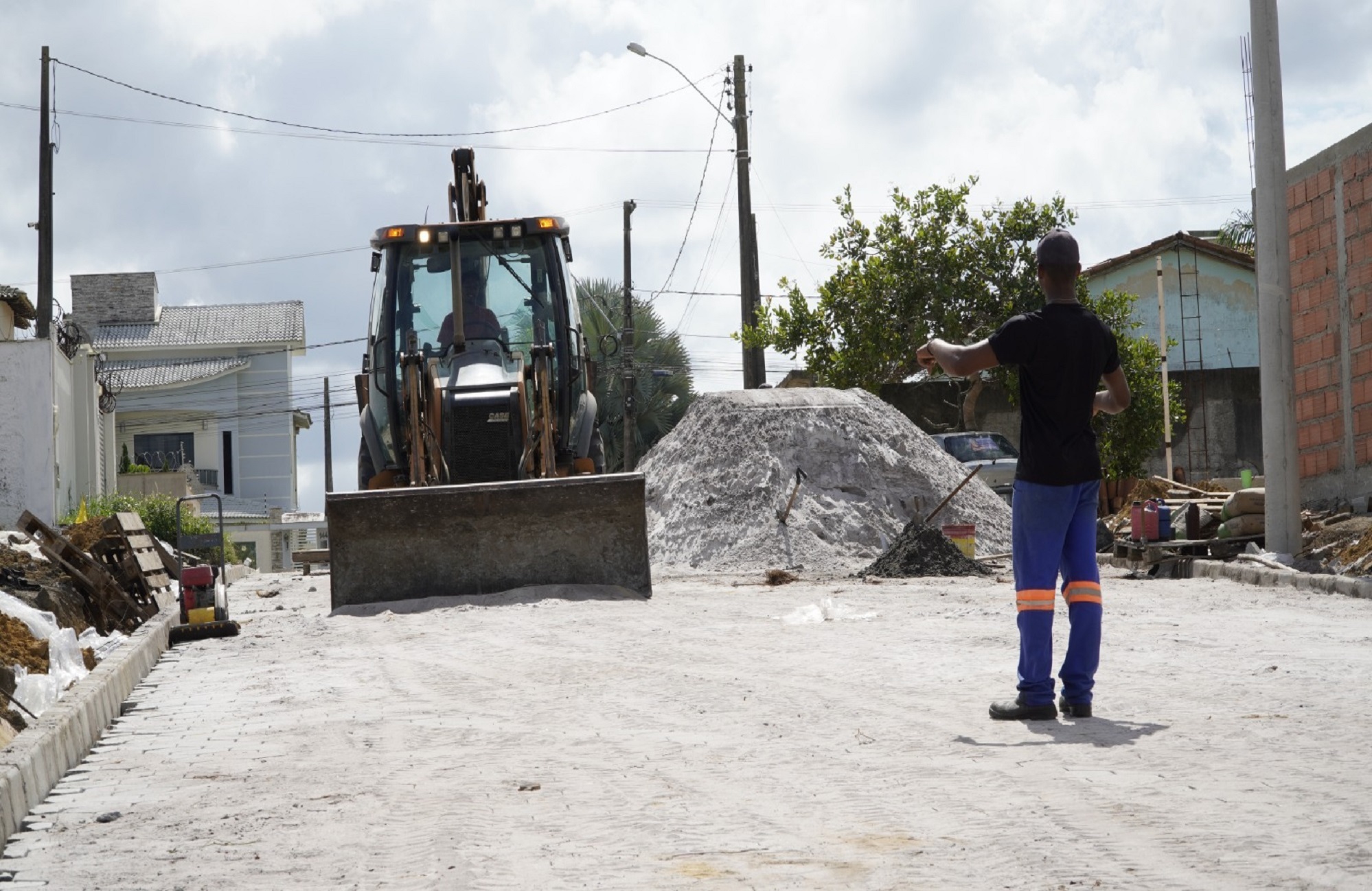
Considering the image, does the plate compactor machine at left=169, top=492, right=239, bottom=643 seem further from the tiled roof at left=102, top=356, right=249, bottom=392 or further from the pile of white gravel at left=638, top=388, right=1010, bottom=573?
the tiled roof at left=102, top=356, right=249, bottom=392

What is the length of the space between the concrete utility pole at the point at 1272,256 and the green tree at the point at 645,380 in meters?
24.1

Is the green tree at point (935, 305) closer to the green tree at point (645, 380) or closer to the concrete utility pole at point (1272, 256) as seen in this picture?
the green tree at point (645, 380)

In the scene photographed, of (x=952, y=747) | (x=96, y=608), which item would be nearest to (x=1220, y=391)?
(x=96, y=608)

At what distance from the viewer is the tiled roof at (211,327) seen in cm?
4950

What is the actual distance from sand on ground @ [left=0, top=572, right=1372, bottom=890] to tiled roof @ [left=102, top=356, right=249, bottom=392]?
3978 centimetres

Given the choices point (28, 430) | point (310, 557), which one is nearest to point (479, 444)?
point (310, 557)

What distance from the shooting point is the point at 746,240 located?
1085 inches

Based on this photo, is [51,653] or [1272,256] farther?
[1272,256]

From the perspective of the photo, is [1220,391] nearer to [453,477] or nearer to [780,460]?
[780,460]

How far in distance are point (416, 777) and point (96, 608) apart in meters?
9.10

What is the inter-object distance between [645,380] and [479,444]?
83.3 ft

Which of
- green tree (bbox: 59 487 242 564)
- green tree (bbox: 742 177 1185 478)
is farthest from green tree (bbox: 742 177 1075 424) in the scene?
green tree (bbox: 59 487 242 564)

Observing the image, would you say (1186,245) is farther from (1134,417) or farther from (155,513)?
(155,513)

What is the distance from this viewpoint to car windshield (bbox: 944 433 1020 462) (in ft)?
85.9
